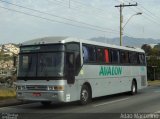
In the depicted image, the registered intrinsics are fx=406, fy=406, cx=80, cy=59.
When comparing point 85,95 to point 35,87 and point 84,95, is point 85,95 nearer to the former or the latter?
point 84,95

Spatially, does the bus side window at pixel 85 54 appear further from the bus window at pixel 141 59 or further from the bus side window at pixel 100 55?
the bus window at pixel 141 59

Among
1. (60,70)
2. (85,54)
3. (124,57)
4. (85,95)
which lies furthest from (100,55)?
(60,70)

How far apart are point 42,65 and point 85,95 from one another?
297 centimetres

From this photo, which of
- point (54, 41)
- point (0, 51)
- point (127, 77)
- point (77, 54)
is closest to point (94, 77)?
point (77, 54)

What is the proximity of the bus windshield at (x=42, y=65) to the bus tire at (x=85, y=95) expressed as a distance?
2317mm

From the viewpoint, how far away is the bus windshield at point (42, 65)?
1739 centimetres

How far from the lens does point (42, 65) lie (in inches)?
695

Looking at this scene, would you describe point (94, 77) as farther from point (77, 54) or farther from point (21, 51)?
point (21, 51)

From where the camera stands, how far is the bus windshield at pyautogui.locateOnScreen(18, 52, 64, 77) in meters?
17.4

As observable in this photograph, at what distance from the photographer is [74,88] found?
1827 cm

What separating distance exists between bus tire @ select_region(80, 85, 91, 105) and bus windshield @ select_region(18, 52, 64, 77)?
2317 millimetres

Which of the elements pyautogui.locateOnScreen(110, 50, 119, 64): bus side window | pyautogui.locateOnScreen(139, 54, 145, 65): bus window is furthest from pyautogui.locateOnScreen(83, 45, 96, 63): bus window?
pyautogui.locateOnScreen(139, 54, 145, 65): bus window

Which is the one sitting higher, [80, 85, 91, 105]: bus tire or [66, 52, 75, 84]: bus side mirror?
[66, 52, 75, 84]: bus side mirror

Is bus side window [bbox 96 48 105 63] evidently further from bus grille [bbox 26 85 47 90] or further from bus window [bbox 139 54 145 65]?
bus window [bbox 139 54 145 65]
